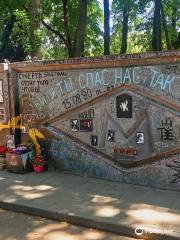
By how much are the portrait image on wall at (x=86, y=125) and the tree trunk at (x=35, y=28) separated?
5701 millimetres

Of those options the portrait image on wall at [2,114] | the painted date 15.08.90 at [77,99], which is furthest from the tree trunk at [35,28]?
the painted date 15.08.90 at [77,99]

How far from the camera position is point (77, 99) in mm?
8609

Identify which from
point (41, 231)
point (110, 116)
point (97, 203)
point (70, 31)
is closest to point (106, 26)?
point (70, 31)

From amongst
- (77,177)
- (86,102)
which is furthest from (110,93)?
(77,177)

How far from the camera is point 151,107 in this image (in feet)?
24.7

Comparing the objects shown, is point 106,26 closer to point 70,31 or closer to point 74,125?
point 70,31

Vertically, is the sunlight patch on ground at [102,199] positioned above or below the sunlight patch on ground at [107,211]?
above

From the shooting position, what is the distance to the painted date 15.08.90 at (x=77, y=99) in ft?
27.6

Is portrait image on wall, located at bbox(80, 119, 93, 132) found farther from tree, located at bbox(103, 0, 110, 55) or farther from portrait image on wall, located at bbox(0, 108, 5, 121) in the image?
tree, located at bbox(103, 0, 110, 55)

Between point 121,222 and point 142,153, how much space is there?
6.55 feet

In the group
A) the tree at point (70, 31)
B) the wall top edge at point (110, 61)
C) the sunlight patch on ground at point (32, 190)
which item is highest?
the tree at point (70, 31)

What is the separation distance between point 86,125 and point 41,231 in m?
2.92

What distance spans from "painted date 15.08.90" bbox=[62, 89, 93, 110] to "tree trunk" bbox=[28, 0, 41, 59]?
5293 millimetres

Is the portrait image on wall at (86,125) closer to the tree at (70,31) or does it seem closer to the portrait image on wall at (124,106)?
the portrait image on wall at (124,106)
